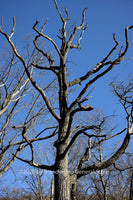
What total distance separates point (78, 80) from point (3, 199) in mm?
19788

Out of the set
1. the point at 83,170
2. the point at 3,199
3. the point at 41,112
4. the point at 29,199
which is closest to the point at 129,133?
the point at 83,170

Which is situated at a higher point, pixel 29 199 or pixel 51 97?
pixel 51 97

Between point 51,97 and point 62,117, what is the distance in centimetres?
498

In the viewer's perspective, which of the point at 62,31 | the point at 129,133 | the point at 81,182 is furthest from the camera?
the point at 81,182

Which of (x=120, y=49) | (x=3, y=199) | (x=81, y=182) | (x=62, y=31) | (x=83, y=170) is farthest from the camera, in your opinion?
(x=3, y=199)

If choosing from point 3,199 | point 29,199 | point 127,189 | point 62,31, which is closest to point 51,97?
point 62,31

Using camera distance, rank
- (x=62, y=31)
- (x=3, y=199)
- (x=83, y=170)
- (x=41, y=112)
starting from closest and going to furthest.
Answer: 1. (x=83, y=170)
2. (x=62, y=31)
3. (x=41, y=112)
4. (x=3, y=199)

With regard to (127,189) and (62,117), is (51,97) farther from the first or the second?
(127,189)

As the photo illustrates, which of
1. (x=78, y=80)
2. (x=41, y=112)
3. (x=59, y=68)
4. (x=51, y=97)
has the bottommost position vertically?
(x=78, y=80)

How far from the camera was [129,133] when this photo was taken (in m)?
3.43

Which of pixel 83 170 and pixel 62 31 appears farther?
pixel 62 31

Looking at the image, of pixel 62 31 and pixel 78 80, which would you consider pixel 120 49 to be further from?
pixel 62 31

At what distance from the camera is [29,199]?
2125cm

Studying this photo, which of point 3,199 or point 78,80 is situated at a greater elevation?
point 78,80
